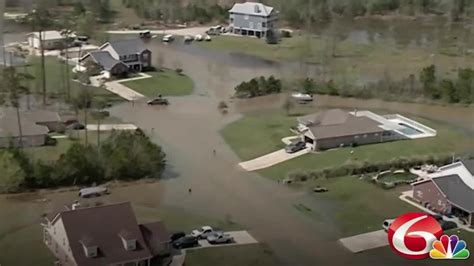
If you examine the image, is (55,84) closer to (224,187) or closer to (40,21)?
(40,21)

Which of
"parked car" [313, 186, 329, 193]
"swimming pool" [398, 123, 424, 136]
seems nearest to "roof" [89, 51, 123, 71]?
"swimming pool" [398, 123, 424, 136]

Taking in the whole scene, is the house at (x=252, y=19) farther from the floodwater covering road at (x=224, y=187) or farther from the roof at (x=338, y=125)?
the roof at (x=338, y=125)

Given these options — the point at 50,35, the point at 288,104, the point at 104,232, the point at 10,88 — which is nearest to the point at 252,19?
the point at 50,35

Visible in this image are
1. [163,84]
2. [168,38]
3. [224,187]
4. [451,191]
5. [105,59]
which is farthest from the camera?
[168,38]

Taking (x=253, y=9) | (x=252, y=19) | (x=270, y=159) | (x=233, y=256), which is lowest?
(x=233, y=256)

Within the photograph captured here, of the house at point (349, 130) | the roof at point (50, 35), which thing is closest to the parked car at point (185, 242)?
the house at point (349, 130)

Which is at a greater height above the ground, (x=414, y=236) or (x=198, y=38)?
(x=198, y=38)

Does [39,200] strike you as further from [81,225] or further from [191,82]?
[191,82]
